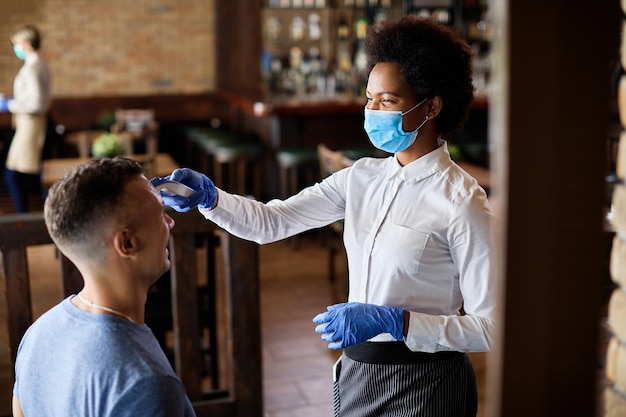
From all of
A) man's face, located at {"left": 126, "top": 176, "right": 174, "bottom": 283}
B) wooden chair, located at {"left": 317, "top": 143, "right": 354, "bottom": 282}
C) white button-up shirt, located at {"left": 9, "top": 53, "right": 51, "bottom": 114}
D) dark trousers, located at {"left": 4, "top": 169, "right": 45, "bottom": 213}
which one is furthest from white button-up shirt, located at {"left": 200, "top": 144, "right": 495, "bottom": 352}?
dark trousers, located at {"left": 4, "top": 169, "right": 45, "bottom": 213}

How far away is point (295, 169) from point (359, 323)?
4.95m

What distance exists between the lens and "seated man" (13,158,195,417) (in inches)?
51.5

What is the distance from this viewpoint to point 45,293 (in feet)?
16.7

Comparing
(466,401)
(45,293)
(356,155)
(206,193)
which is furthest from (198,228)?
(356,155)

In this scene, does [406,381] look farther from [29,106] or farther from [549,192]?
[29,106]

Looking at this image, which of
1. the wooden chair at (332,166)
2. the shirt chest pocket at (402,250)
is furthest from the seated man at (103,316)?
the wooden chair at (332,166)

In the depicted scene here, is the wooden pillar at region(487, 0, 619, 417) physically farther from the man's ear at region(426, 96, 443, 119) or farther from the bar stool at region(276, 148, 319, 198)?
A: the bar stool at region(276, 148, 319, 198)

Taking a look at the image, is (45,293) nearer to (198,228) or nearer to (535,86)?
(198,228)

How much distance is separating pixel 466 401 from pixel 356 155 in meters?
4.07

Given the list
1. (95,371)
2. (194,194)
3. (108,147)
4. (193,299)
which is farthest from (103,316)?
(108,147)

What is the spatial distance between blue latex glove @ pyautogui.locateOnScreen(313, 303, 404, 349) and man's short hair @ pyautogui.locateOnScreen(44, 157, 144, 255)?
1.91ft

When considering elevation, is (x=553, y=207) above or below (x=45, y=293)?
above

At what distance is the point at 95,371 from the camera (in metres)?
1.31

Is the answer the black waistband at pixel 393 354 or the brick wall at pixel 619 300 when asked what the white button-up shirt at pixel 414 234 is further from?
the brick wall at pixel 619 300
